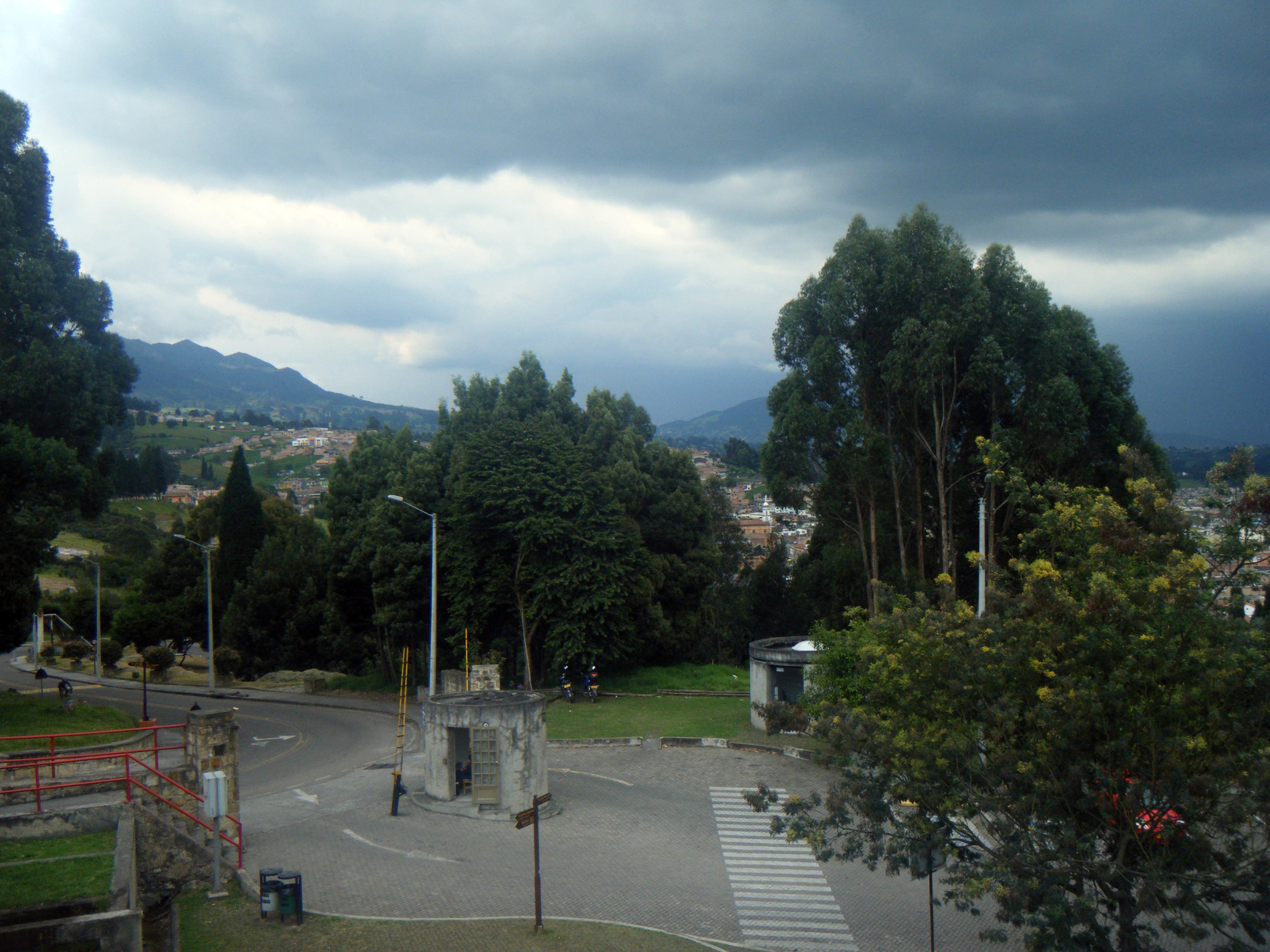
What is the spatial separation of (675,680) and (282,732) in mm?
17627

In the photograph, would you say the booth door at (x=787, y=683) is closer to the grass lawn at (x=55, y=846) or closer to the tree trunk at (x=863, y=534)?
A: the tree trunk at (x=863, y=534)

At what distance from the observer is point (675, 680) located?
41875 millimetres

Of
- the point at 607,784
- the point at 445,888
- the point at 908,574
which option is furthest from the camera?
the point at 908,574

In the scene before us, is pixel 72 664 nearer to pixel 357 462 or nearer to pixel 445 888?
pixel 357 462

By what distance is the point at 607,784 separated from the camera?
2322 cm

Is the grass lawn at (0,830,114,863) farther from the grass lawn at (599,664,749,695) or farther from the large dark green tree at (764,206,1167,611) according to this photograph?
A: the grass lawn at (599,664,749,695)

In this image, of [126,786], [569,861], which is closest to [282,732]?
[126,786]

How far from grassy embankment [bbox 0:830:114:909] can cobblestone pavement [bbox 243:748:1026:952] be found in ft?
9.56

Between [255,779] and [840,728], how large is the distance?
58.8 ft

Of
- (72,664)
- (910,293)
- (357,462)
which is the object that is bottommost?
(72,664)

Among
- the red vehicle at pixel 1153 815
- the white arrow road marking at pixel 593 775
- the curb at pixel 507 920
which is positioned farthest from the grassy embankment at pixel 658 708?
the red vehicle at pixel 1153 815

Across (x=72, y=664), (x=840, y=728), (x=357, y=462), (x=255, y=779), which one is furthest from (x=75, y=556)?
(x=840, y=728)

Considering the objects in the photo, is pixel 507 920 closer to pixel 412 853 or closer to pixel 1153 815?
pixel 412 853

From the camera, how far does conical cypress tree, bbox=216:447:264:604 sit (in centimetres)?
5547
